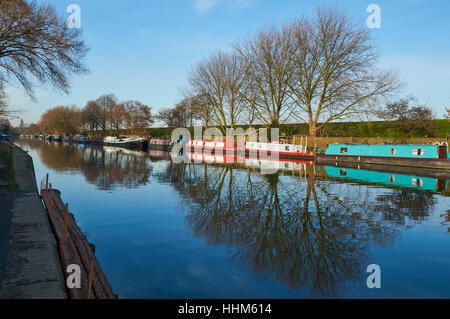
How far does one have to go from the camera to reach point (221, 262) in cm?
605

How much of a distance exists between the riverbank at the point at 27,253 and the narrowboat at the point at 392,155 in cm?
2586

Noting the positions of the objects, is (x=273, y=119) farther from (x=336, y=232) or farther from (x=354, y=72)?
(x=336, y=232)

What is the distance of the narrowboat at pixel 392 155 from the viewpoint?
23766 mm

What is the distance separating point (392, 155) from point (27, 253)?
27.8 meters

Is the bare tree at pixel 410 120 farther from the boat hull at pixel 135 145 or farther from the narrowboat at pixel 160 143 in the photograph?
the boat hull at pixel 135 145

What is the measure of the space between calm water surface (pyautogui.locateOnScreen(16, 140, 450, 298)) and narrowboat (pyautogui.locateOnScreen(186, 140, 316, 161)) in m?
18.9

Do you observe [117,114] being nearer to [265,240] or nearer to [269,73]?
[269,73]

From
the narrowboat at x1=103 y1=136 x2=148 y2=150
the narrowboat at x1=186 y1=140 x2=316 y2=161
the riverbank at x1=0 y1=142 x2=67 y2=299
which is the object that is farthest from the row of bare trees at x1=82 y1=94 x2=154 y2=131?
the riverbank at x1=0 y1=142 x2=67 y2=299

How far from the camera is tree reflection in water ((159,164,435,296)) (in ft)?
18.8

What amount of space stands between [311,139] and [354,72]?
7738 millimetres

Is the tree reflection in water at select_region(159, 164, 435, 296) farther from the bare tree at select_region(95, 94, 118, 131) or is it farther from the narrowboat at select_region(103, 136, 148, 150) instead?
the bare tree at select_region(95, 94, 118, 131)

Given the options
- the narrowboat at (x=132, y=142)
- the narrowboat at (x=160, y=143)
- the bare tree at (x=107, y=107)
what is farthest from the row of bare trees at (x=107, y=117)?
the narrowboat at (x=160, y=143)
